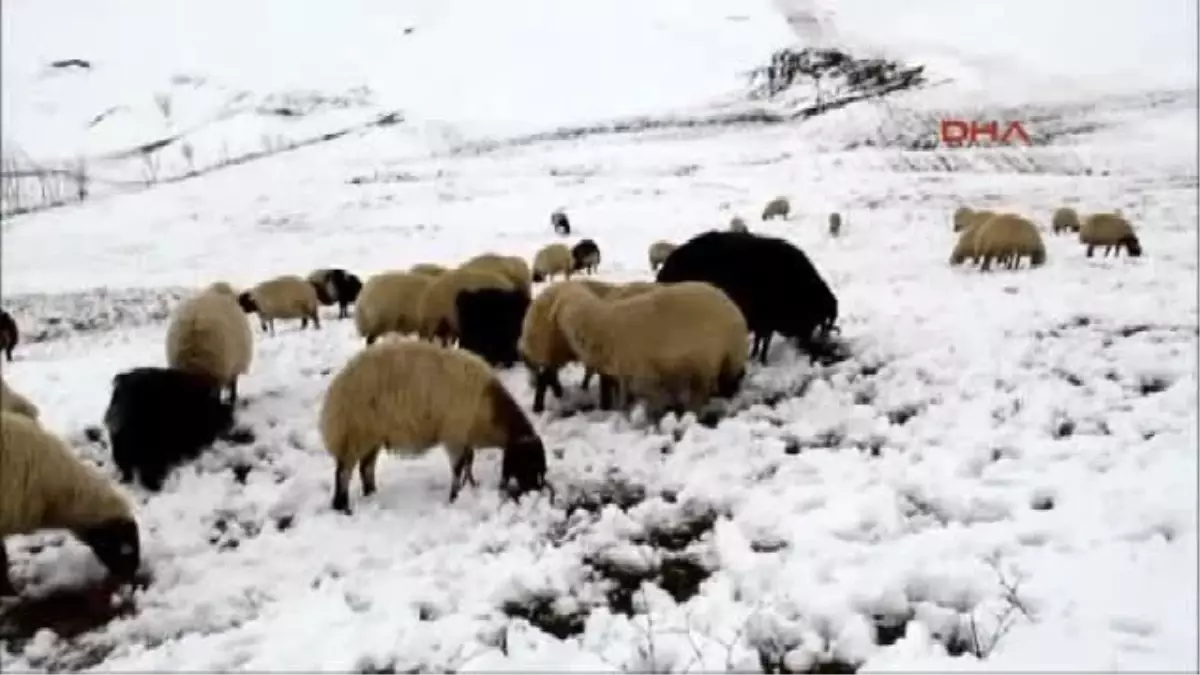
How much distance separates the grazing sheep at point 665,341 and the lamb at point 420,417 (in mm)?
1339

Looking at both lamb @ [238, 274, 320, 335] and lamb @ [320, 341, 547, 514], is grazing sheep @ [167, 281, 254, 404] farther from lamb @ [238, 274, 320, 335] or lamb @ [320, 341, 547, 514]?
lamb @ [238, 274, 320, 335]

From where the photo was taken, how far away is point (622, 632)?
4539mm

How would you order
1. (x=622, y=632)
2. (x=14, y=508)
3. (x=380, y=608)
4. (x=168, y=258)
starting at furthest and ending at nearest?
1. (x=168, y=258)
2. (x=14, y=508)
3. (x=380, y=608)
4. (x=622, y=632)

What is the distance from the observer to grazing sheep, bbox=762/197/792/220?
2239 centimetres

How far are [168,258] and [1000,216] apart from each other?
12273 millimetres

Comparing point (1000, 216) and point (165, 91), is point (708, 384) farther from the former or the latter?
point (1000, 216)

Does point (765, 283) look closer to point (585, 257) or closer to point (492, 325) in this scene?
point (492, 325)

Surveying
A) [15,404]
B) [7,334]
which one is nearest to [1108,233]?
[15,404]

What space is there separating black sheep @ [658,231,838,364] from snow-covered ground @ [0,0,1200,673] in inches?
16.4

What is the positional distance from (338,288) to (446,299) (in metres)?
7.15

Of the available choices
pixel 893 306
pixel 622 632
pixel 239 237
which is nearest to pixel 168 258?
pixel 239 237

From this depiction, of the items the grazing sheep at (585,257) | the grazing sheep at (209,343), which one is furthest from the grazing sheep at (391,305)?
the grazing sheep at (585,257)

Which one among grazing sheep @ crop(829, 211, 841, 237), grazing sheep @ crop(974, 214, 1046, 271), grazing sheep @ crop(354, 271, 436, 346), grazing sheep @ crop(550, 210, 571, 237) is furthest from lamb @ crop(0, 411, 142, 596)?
grazing sheep @ crop(550, 210, 571, 237)

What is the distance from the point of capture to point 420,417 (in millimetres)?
6609
